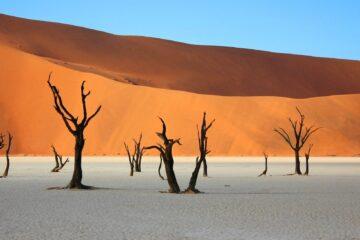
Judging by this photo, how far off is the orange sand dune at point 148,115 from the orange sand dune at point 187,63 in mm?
22617

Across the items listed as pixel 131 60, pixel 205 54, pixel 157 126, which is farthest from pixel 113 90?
pixel 205 54

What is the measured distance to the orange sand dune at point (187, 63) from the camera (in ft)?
385

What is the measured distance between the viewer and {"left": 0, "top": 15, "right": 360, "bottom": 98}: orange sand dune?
117312mm

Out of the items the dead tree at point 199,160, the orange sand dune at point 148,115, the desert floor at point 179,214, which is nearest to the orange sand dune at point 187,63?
the orange sand dune at point 148,115

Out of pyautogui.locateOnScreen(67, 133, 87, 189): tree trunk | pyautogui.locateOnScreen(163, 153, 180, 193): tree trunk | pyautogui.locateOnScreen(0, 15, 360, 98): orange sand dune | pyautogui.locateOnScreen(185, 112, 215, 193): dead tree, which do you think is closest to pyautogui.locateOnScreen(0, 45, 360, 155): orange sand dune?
pyautogui.locateOnScreen(0, 15, 360, 98): orange sand dune

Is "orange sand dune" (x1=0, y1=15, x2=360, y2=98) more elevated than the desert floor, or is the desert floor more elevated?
"orange sand dune" (x1=0, y1=15, x2=360, y2=98)

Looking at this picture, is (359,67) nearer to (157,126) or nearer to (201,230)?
(157,126)

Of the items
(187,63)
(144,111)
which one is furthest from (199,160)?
(187,63)

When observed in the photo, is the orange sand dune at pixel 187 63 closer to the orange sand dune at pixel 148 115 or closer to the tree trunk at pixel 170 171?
the orange sand dune at pixel 148 115

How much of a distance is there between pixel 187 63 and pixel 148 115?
2089 inches

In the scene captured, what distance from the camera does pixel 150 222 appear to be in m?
12.9

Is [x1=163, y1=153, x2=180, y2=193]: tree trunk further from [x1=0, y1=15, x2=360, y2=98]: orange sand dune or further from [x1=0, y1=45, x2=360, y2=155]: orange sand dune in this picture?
[x1=0, y1=15, x2=360, y2=98]: orange sand dune

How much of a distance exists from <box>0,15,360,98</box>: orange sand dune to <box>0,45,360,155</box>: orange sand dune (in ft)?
74.2

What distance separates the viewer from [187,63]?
131m
